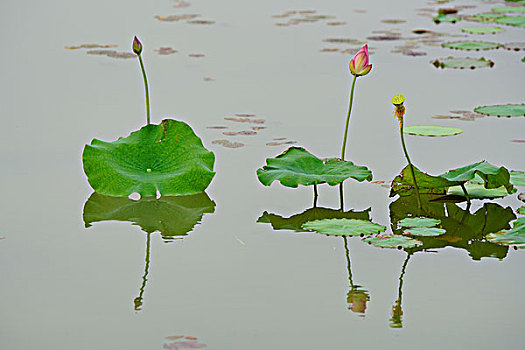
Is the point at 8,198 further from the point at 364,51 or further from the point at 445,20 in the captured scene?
the point at 445,20

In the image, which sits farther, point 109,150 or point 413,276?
point 109,150

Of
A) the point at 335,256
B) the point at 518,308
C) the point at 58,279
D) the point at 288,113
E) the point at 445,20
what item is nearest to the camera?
the point at 518,308

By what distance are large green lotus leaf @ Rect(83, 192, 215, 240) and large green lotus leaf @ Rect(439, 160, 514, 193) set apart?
2.21ft

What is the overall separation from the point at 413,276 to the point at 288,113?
146 cm

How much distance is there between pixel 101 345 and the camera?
5.13ft

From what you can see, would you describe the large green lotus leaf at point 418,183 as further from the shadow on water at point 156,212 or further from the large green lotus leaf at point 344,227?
Result: the shadow on water at point 156,212

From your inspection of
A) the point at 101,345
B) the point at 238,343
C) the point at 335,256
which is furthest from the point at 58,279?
the point at 335,256

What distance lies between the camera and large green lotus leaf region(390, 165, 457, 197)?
220 cm

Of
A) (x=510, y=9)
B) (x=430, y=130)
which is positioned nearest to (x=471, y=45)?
(x=510, y=9)

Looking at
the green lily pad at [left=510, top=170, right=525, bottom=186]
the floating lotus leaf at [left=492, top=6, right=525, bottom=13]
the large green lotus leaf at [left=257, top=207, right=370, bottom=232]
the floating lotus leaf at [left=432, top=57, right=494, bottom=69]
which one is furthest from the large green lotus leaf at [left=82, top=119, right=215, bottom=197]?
the floating lotus leaf at [left=492, top=6, right=525, bottom=13]

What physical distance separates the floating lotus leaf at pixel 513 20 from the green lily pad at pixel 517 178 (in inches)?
108

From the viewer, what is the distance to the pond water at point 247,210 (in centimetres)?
167

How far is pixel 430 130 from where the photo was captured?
297 cm

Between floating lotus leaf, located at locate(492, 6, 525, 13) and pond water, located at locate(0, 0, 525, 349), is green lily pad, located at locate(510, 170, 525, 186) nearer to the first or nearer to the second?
pond water, located at locate(0, 0, 525, 349)
